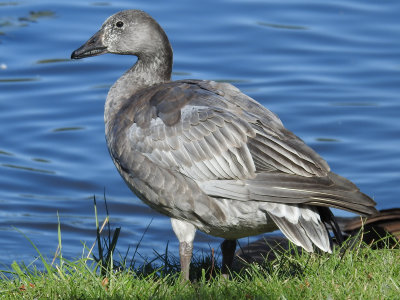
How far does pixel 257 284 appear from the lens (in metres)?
5.16

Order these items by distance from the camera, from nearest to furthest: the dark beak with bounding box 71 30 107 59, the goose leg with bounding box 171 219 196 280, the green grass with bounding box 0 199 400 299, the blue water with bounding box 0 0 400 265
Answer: the green grass with bounding box 0 199 400 299
the goose leg with bounding box 171 219 196 280
the dark beak with bounding box 71 30 107 59
the blue water with bounding box 0 0 400 265

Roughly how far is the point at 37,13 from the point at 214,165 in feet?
27.1

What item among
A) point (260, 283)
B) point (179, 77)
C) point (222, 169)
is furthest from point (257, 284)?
point (179, 77)

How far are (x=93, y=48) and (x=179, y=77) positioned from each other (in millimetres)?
4328

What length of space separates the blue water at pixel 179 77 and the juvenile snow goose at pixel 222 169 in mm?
2838

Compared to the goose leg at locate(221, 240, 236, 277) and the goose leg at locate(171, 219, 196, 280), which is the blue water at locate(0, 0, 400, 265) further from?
the goose leg at locate(171, 219, 196, 280)

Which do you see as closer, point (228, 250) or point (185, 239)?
point (185, 239)

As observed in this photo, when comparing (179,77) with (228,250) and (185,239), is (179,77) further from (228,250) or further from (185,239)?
(185,239)

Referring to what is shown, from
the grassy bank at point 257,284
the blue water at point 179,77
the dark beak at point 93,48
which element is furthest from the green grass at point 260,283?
the blue water at point 179,77

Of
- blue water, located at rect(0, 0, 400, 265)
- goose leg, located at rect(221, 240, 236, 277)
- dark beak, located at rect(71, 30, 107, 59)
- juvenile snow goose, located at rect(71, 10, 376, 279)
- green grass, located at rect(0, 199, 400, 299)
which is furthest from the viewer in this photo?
blue water, located at rect(0, 0, 400, 265)

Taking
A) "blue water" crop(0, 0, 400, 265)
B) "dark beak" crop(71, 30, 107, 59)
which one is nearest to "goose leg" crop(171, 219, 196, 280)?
"dark beak" crop(71, 30, 107, 59)

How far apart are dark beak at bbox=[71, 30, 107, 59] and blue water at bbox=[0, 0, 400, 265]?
8.08 ft

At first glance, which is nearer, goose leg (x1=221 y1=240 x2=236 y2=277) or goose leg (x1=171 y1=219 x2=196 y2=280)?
goose leg (x1=171 y1=219 x2=196 y2=280)

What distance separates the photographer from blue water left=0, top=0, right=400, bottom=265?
9.64 metres
